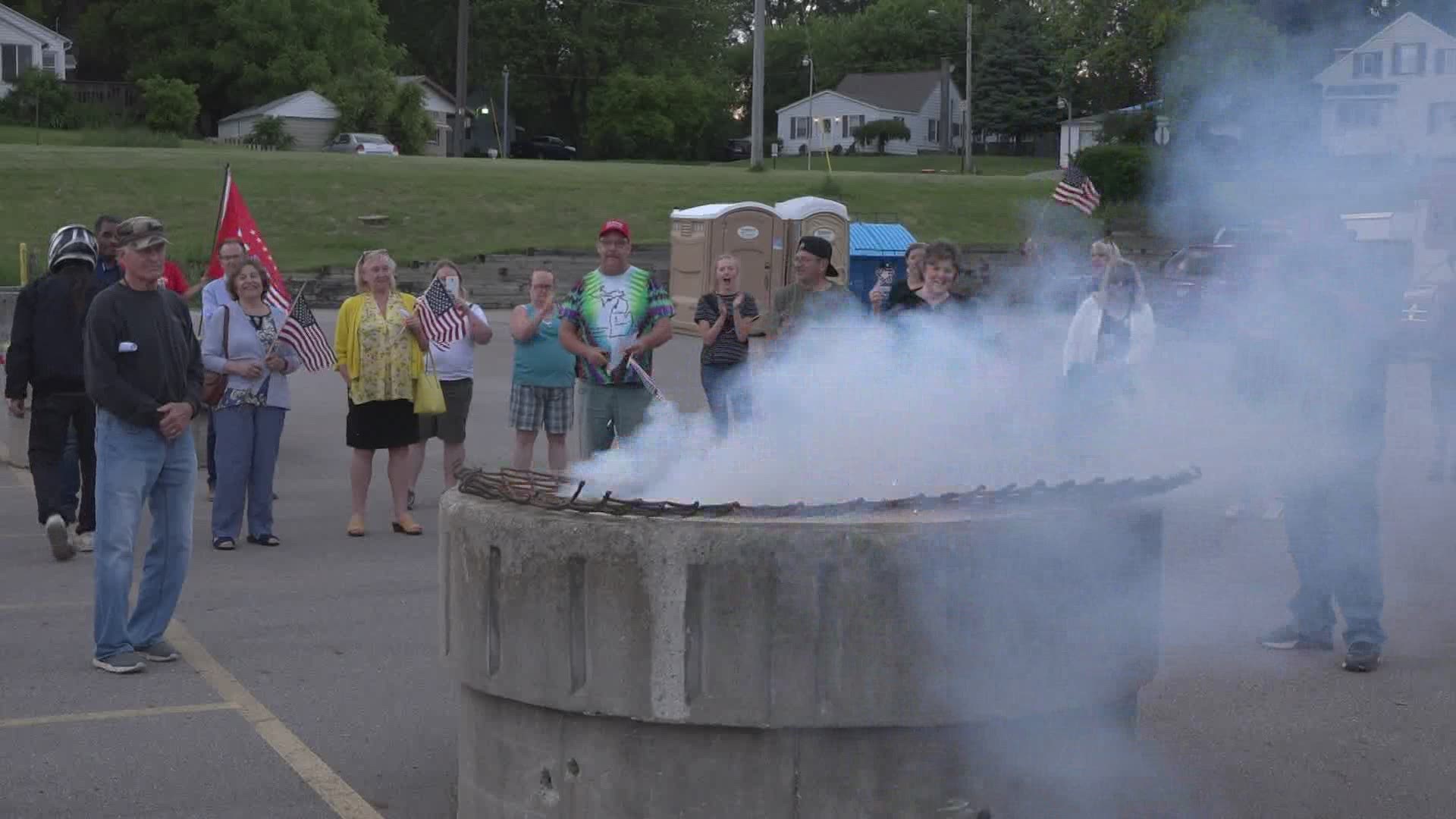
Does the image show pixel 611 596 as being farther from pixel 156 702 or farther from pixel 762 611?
pixel 156 702

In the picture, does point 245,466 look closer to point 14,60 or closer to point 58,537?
point 58,537

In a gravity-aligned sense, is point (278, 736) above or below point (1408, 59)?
below

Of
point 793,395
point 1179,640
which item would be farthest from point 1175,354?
point 793,395

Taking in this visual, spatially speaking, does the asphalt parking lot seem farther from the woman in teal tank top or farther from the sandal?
the woman in teal tank top

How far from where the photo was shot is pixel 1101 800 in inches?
185

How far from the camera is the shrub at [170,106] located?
61.4 meters

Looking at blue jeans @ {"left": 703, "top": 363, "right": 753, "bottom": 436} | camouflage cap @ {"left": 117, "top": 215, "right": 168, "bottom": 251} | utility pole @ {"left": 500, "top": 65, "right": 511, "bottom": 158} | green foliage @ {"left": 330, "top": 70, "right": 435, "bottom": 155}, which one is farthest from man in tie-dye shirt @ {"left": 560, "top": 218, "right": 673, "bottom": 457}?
utility pole @ {"left": 500, "top": 65, "right": 511, "bottom": 158}

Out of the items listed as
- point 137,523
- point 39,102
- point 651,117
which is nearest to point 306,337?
point 137,523

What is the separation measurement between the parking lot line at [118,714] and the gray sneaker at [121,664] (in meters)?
0.50

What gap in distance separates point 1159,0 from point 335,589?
15.5ft

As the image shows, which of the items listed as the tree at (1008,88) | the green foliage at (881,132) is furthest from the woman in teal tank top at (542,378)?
the green foliage at (881,132)

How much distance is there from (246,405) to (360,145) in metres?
47.8

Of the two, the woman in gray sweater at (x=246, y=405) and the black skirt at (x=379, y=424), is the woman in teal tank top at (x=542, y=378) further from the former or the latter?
the woman in gray sweater at (x=246, y=405)

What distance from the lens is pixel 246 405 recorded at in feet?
30.5
